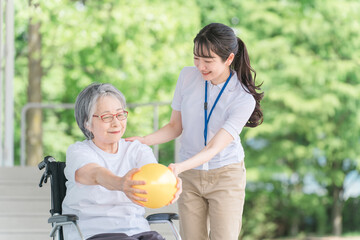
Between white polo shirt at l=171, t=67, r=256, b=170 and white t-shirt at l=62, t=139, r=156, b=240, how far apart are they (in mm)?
266

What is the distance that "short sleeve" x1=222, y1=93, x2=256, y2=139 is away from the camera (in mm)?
2400

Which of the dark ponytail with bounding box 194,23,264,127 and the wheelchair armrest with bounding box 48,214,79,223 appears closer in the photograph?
the wheelchair armrest with bounding box 48,214,79,223

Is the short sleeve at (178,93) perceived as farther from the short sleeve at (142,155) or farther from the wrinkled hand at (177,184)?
the wrinkled hand at (177,184)

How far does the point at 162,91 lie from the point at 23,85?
2.31 m

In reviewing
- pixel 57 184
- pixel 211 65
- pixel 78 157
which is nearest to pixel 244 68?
pixel 211 65

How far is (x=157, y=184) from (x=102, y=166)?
295 millimetres

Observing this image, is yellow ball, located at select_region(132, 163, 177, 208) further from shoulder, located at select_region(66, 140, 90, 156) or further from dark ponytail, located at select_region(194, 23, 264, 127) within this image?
dark ponytail, located at select_region(194, 23, 264, 127)

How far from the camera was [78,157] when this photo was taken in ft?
7.29

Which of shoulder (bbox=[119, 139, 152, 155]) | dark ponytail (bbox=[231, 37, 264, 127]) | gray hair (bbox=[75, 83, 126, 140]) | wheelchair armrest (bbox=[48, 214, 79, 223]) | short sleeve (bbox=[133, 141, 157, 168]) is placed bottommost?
wheelchair armrest (bbox=[48, 214, 79, 223])

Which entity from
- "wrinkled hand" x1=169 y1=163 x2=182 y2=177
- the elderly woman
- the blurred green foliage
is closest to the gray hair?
the elderly woman

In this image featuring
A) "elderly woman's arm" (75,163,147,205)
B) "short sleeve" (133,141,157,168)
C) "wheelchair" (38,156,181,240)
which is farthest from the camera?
"wheelchair" (38,156,181,240)

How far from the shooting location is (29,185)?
4.51m

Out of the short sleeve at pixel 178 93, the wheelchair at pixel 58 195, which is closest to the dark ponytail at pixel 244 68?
the short sleeve at pixel 178 93

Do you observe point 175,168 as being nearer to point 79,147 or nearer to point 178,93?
point 79,147
